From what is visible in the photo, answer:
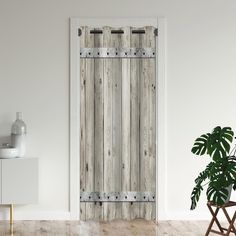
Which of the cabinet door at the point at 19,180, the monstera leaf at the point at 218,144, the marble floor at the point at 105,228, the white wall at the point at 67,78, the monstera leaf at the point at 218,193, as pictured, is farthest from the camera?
the white wall at the point at 67,78

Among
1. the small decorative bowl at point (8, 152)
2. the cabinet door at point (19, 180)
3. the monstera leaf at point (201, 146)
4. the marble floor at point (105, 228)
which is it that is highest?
the monstera leaf at point (201, 146)

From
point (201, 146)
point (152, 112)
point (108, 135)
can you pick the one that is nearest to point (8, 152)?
point (108, 135)

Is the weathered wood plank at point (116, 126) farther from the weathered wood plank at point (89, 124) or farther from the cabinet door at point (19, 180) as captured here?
the cabinet door at point (19, 180)

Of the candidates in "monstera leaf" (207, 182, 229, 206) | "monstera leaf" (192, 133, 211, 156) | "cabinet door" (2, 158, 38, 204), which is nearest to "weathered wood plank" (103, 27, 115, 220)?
"cabinet door" (2, 158, 38, 204)

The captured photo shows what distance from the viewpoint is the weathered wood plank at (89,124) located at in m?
5.97

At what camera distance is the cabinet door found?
18.3ft

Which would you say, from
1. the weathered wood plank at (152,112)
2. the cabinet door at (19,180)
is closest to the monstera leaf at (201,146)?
the weathered wood plank at (152,112)

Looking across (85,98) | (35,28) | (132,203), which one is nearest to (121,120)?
(85,98)

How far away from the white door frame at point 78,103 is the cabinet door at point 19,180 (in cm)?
49

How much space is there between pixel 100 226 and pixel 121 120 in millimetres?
1181

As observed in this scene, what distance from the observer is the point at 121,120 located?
601cm

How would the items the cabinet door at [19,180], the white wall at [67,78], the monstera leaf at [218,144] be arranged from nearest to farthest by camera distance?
1. the monstera leaf at [218,144]
2. the cabinet door at [19,180]
3. the white wall at [67,78]

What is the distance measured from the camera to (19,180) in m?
5.59

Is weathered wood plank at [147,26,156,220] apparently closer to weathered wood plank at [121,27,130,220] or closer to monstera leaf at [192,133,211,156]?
weathered wood plank at [121,27,130,220]
